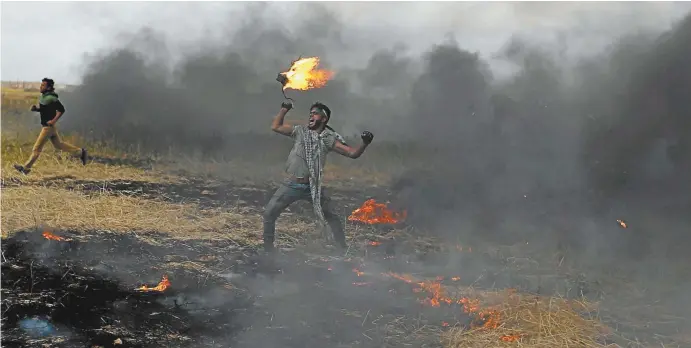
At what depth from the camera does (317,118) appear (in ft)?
23.0

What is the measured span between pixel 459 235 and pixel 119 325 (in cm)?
576

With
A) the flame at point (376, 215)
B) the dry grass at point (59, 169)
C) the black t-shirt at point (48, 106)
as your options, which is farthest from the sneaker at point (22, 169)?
the flame at point (376, 215)

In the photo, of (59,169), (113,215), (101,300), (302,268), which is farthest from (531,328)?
(59,169)

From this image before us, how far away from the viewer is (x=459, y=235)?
8.85m

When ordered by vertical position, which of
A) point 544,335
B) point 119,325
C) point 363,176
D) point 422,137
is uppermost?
point 422,137

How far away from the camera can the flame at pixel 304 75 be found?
7047 mm

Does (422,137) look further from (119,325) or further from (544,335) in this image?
(119,325)

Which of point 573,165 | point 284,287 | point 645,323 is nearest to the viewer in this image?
point 645,323

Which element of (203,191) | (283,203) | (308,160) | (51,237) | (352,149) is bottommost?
(51,237)

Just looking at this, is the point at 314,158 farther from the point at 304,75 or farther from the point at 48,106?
the point at 48,106

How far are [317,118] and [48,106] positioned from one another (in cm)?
653

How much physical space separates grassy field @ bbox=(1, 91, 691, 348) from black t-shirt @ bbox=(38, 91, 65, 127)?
141 cm

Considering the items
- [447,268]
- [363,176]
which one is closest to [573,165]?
[447,268]

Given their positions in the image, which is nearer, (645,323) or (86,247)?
(645,323)
